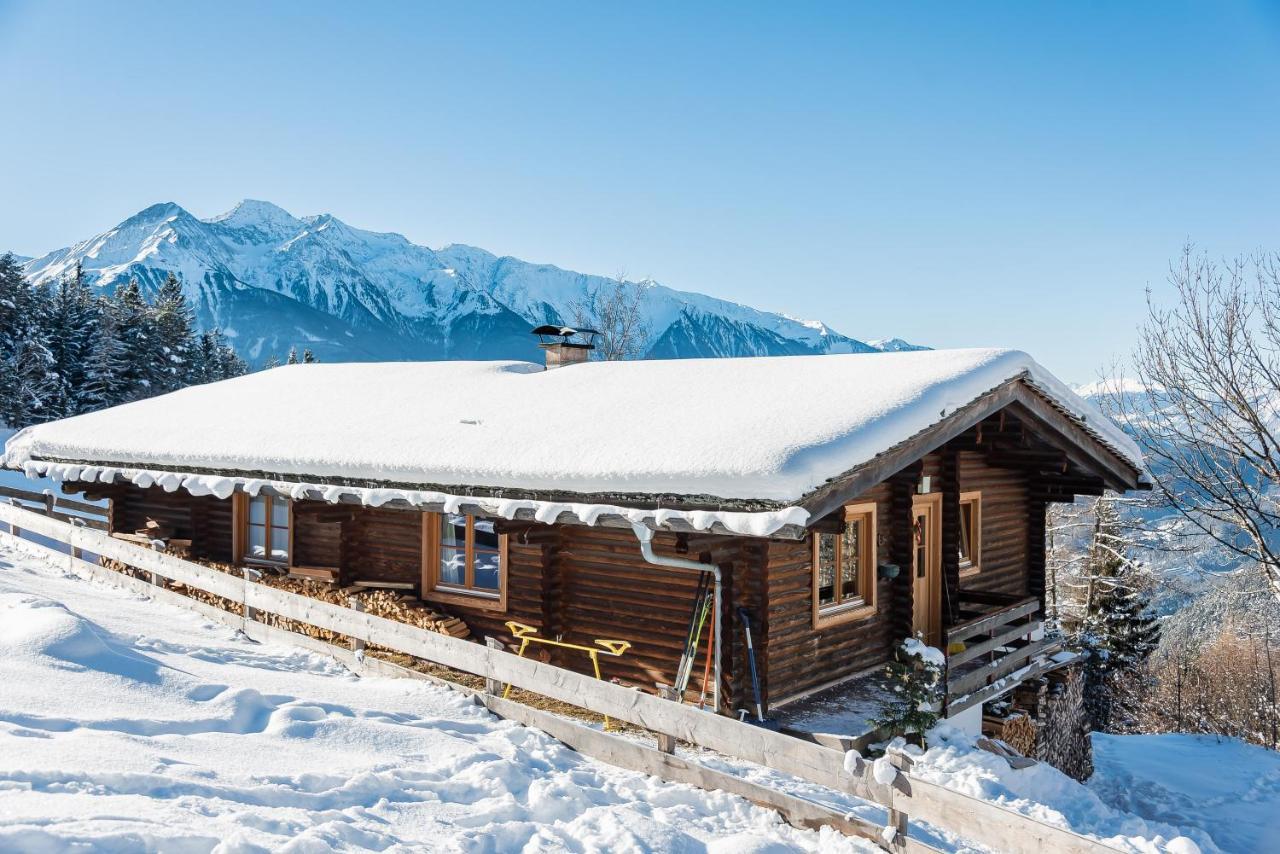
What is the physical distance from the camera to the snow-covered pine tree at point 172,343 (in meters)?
49.2

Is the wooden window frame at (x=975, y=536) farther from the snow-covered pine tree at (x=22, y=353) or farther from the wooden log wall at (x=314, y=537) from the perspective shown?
the snow-covered pine tree at (x=22, y=353)

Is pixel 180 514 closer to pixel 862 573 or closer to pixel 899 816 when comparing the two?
pixel 862 573

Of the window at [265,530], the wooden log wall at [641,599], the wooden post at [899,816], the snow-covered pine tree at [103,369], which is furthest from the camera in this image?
the snow-covered pine tree at [103,369]

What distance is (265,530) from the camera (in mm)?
13328

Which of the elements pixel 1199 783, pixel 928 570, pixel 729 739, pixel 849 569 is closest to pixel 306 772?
pixel 729 739

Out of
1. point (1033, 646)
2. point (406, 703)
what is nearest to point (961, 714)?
point (1033, 646)

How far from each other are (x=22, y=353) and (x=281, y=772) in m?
46.4

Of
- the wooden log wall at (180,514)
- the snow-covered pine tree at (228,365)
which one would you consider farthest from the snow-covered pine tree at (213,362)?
the wooden log wall at (180,514)

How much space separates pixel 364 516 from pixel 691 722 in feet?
23.6

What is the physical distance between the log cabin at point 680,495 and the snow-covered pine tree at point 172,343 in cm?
3834

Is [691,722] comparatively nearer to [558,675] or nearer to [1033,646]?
[558,675]

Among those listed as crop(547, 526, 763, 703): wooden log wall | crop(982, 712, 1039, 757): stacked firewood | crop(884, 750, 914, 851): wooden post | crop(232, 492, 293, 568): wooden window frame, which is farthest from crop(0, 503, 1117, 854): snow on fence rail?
crop(982, 712, 1039, 757): stacked firewood

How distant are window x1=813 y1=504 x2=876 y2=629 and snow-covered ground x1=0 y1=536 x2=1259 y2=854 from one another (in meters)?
1.83

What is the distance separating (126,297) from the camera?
49500 mm
